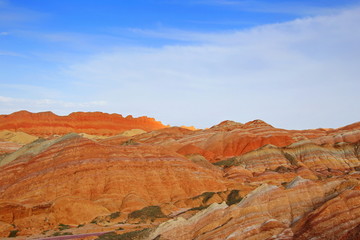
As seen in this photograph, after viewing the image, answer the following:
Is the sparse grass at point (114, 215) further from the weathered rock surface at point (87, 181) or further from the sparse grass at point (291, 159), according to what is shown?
the sparse grass at point (291, 159)

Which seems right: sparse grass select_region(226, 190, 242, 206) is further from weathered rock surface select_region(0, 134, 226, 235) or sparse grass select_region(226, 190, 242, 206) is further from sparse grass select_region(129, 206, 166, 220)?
sparse grass select_region(129, 206, 166, 220)

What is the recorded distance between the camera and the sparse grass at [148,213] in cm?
4375

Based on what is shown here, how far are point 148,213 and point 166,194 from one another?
9.40 meters

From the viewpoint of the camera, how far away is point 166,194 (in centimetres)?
5409

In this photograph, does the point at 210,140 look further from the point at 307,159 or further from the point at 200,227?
the point at 200,227

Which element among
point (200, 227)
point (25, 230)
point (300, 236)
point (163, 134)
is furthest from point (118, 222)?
point (163, 134)

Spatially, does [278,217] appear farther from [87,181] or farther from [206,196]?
[87,181]

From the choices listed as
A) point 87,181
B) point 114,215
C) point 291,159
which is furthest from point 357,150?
point 114,215

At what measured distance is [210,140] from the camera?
422 feet

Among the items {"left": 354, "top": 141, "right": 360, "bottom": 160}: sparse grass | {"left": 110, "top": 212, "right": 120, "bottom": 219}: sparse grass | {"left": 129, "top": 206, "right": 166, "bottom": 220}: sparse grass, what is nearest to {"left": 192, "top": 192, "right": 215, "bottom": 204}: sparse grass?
{"left": 129, "top": 206, "right": 166, "bottom": 220}: sparse grass

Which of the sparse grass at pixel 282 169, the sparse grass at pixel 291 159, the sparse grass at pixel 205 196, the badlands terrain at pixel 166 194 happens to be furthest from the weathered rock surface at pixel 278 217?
the sparse grass at pixel 291 159

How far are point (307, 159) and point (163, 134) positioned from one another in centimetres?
6104

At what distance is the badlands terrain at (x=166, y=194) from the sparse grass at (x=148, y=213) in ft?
0.31

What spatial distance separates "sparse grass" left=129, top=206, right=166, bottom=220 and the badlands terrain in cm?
9
